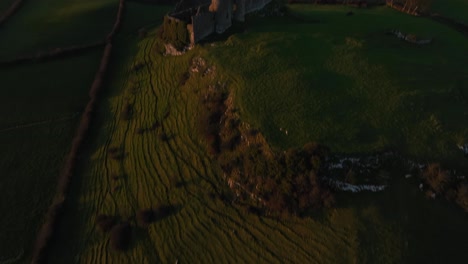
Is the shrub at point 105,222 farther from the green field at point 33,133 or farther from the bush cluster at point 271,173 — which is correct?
the bush cluster at point 271,173

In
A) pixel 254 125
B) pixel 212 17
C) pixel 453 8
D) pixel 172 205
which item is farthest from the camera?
pixel 453 8

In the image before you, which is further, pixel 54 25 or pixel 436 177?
pixel 54 25

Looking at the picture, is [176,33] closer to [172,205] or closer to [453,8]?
[172,205]

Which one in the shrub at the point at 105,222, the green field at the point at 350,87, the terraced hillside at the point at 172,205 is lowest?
the shrub at the point at 105,222

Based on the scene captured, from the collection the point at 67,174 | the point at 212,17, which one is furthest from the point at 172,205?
the point at 212,17

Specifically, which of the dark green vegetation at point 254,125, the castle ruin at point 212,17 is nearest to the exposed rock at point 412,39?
the dark green vegetation at point 254,125

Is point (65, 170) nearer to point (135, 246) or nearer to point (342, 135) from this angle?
point (135, 246)

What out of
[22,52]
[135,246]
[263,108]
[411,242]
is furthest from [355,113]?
[22,52]
